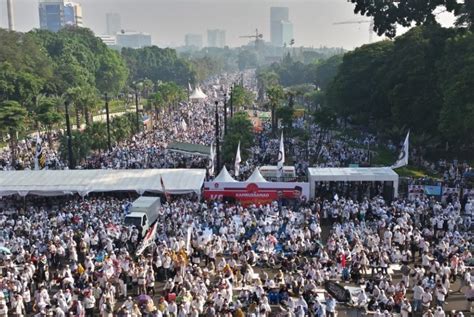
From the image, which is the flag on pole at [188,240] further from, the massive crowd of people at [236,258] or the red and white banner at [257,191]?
the red and white banner at [257,191]

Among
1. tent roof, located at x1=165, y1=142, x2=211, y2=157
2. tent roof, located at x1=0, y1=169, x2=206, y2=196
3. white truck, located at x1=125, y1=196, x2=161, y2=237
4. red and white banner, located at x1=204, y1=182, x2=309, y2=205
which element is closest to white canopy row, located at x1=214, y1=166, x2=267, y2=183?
red and white banner, located at x1=204, y1=182, x2=309, y2=205

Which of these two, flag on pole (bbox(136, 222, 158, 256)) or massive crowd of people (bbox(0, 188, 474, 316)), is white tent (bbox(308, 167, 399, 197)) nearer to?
massive crowd of people (bbox(0, 188, 474, 316))

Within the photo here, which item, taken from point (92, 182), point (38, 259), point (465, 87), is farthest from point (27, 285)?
point (465, 87)

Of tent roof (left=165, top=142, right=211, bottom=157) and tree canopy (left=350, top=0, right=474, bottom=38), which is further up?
tree canopy (left=350, top=0, right=474, bottom=38)

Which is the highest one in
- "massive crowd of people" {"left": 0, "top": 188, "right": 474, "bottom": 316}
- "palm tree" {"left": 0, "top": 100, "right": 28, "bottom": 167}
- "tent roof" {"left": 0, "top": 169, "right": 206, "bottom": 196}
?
"palm tree" {"left": 0, "top": 100, "right": 28, "bottom": 167}

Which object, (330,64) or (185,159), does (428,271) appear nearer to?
(185,159)

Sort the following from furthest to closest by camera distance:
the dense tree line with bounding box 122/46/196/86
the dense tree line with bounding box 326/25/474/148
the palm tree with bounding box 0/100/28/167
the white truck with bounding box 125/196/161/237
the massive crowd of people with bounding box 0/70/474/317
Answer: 1. the dense tree line with bounding box 122/46/196/86
2. the palm tree with bounding box 0/100/28/167
3. the dense tree line with bounding box 326/25/474/148
4. the white truck with bounding box 125/196/161/237
5. the massive crowd of people with bounding box 0/70/474/317

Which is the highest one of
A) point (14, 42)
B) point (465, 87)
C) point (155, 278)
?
point (14, 42)
